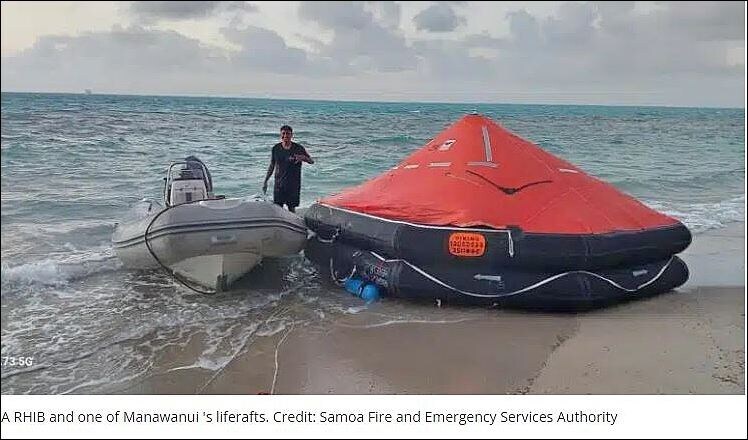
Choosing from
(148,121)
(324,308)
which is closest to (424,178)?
(324,308)

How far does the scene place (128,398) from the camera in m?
2.93

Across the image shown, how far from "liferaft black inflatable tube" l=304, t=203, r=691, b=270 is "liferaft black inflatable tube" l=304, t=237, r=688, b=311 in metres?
0.05

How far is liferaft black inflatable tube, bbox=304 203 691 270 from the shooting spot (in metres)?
3.91

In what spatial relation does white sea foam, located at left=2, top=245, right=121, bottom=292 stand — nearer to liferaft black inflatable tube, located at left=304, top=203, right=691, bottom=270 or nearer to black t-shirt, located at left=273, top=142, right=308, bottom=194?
black t-shirt, located at left=273, top=142, right=308, bottom=194

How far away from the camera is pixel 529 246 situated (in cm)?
392

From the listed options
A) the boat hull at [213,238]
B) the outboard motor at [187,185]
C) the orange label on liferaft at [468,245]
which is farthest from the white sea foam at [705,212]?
the outboard motor at [187,185]

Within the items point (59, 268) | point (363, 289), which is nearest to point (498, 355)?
point (363, 289)

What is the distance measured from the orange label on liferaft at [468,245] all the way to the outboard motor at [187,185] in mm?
2112

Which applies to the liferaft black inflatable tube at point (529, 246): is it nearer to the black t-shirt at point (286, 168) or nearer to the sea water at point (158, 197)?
the sea water at point (158, 197)

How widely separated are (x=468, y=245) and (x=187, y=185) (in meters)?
2.32

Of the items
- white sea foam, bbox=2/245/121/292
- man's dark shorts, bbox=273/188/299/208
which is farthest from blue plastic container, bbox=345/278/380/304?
white sea foam, bbox=2/245/121/292

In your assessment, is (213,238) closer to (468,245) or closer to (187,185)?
(187,185)

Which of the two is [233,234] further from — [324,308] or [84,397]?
[84,397]

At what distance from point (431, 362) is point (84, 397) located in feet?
5.49
